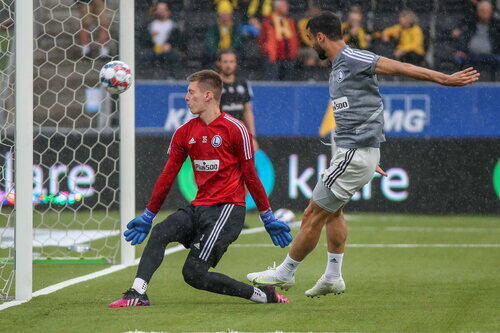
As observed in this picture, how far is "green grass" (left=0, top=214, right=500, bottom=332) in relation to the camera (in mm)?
6020

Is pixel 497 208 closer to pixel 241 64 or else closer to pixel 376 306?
pixel 241 64

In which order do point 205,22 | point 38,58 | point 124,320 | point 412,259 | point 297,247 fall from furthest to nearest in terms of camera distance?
point 205,22
point 38,58
point 412,259
point 297,247
point 124,320

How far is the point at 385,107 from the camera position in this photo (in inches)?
615

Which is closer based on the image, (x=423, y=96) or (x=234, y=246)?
(x=234, y=246)

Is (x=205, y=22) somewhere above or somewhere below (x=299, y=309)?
above

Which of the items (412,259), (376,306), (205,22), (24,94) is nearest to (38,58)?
(205,22)

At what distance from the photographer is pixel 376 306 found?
22.3ft

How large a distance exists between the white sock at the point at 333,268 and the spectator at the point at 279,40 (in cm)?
1000

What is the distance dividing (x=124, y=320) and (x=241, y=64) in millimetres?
11758

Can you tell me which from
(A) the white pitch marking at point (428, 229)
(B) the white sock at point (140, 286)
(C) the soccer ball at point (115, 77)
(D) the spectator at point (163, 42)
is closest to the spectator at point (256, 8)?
(D) the spectator at point (163, 42)

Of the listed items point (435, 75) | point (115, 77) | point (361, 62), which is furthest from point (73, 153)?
point (435, 75)

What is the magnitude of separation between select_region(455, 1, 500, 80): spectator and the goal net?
218 inches

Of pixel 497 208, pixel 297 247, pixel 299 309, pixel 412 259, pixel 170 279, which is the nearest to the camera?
pixel 299 309

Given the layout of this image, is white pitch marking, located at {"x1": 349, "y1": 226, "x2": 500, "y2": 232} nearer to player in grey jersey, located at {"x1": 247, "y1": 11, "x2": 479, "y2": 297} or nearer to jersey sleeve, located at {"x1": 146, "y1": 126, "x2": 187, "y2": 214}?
player in grey jersey, located at {"x1": 247, "y1": 11, "x2": 479, "y2": 297}
